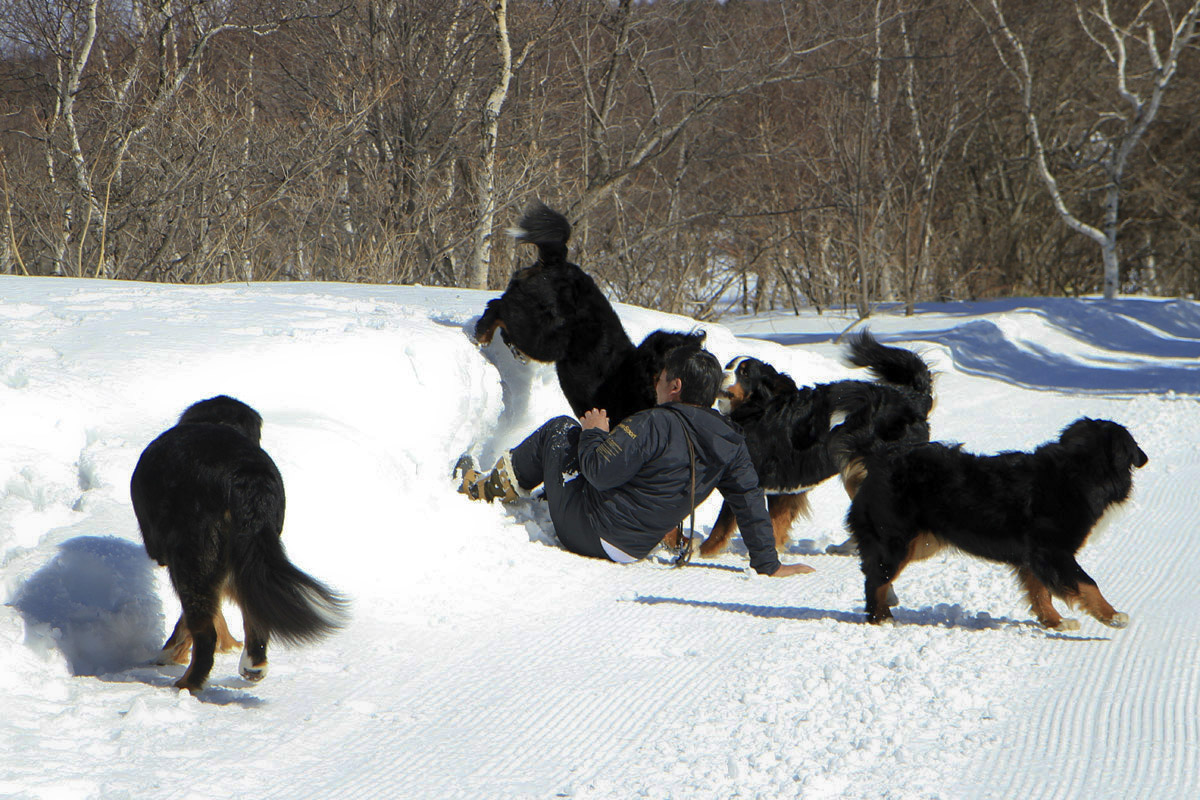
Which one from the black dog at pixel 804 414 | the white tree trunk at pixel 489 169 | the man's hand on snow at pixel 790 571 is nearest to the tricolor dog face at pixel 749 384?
the black dog at pixel 804 414

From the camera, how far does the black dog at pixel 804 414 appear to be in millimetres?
4957

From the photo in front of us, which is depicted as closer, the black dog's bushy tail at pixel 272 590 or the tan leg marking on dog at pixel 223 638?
the black dog's bushy tail at pixel 272 590

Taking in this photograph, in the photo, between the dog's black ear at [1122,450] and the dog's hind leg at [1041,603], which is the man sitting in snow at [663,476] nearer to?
the dog's hind leg at [1041,603]

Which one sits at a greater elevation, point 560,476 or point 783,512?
point 560,476

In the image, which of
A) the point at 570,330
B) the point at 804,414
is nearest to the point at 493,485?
the point at 570,330

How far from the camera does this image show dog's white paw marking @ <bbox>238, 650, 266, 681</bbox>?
2822mm

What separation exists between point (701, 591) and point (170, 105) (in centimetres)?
892

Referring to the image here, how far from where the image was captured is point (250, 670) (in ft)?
9.27

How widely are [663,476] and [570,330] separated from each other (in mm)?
1294

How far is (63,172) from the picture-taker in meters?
10.5

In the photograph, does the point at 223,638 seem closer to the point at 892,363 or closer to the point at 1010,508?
the point at 1010,508

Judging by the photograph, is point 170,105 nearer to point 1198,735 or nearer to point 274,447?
point 274,447

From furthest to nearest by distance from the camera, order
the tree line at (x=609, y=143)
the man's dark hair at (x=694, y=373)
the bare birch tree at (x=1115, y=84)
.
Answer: the bare birch tree at (x=1115, y=84), the tree line at (x=609, y=143), the man's dark hair at (x=694, y=373)

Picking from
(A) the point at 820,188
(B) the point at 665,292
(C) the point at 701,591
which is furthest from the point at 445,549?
(A) the point at 820,188
